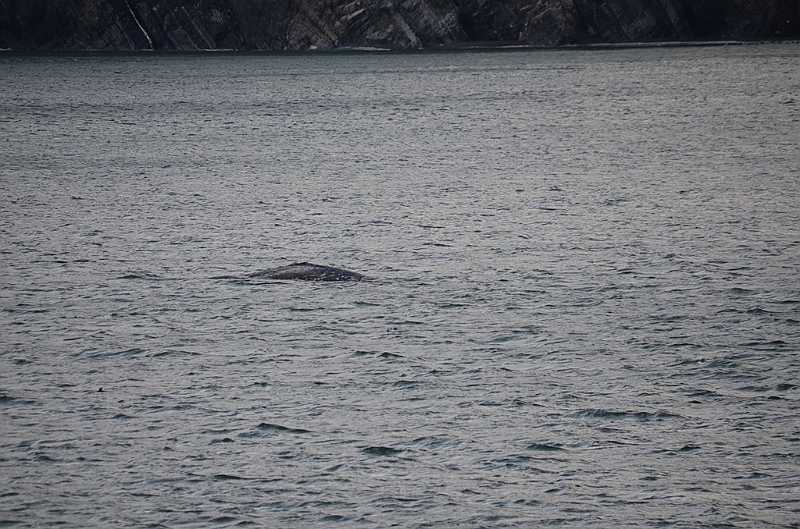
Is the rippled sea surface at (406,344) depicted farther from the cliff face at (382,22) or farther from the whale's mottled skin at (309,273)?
the cliff face at (382,22)

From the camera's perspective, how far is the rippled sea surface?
9.58 meters

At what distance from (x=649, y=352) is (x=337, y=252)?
727cm

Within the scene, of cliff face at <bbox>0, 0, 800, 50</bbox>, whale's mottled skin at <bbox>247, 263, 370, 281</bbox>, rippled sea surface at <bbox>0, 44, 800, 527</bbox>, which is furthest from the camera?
cliff face at <bbox>0, 0, 800, 50</bbox>

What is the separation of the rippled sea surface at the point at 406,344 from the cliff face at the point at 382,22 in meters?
162

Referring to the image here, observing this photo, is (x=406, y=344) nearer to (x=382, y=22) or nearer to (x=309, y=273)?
(x=309, y=273)

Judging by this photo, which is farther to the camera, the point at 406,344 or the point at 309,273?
the point at 309,273

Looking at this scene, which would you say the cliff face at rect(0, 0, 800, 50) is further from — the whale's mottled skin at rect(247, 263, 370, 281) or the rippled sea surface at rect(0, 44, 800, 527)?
the whale's mottled skin at rect(247, 263, 370, 281)

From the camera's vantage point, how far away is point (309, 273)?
17.7m

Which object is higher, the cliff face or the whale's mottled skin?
the cliff face

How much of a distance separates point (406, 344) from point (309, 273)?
162 inches

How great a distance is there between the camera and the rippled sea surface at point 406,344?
958 centimetres

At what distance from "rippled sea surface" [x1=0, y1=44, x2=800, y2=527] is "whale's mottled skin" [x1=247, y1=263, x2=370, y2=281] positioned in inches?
12.4

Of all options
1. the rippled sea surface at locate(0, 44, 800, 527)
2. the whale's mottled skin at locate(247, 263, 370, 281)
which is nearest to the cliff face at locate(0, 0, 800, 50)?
the rippled sea surface at locate(0, 44, 800, 527)

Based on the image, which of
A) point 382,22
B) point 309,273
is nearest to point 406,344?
point 309,273
